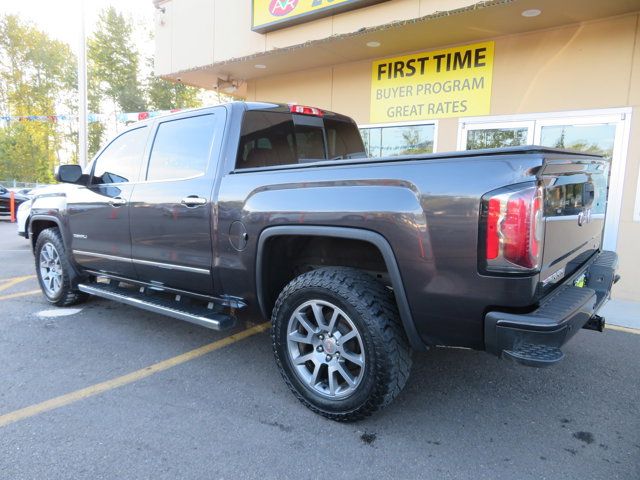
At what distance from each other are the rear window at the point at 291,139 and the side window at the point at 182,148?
29 centimetres

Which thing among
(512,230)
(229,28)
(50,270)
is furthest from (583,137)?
(50,270)

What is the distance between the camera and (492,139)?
272 inches

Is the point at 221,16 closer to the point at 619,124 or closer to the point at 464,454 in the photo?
the point at 619,124

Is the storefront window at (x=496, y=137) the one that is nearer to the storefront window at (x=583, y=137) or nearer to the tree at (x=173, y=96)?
the storefront window at (x=583, y=137)

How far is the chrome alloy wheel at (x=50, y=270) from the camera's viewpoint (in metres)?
4.88

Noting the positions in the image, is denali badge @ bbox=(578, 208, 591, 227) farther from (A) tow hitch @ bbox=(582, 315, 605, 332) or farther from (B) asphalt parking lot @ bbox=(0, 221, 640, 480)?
(B) asphalt parking lot @ bbox=(0, 221, 640, 480)

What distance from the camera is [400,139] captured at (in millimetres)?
7914

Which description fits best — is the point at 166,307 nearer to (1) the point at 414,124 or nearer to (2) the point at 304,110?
(2) the point at 304,110

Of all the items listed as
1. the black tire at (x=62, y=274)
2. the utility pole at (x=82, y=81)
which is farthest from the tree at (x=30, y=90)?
the black tire at (x=62, y=274)

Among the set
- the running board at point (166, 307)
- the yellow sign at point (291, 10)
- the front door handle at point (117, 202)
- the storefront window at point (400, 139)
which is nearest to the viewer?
the running board at point (166, 307)

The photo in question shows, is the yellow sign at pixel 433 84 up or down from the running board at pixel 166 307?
up

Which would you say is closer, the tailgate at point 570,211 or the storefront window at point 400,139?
the tailgate at point 570,211

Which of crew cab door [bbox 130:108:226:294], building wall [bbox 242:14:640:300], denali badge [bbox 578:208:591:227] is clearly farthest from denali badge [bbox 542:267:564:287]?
building wall [bbox 242:14:640:300]

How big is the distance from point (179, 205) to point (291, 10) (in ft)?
17.3
